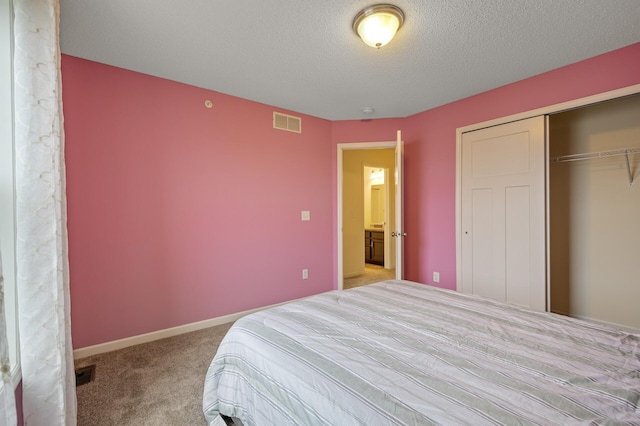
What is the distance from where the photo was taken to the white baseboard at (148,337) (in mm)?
2311

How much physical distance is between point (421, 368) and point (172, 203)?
253 cm

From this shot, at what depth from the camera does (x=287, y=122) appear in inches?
139

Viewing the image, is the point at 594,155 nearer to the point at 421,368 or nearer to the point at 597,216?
the point at 597,216

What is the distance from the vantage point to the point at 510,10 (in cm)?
177

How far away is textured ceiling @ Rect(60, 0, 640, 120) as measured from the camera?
1.76 metres

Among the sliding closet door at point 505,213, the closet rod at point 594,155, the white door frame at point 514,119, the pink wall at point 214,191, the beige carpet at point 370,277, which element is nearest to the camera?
the white door frame at point 514,119

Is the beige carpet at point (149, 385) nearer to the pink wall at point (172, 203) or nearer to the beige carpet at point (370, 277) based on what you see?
the pink wall at point (172, 203)

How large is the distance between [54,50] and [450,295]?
250 centimetres

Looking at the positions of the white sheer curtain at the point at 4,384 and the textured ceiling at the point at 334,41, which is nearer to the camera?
the white sheer curtain at the point at 4,384

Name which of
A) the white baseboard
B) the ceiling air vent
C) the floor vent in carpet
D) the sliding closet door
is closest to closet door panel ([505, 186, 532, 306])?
the sliding closet door

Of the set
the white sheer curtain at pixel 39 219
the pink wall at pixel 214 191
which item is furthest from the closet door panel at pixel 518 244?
the white sheer curtain at pixel 39 219

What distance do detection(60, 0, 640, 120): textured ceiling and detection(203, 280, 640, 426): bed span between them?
1806 mm

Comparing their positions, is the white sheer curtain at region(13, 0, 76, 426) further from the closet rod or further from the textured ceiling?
the closet rod

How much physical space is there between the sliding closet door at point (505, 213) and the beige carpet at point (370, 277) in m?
1.68
